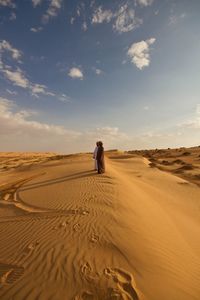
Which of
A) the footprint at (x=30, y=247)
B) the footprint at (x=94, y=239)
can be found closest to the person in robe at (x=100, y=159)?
the footprint at (x=94, y=239)

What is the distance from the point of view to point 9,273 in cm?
434

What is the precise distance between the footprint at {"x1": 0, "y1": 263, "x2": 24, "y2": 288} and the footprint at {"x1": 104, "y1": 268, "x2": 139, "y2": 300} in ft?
4.90

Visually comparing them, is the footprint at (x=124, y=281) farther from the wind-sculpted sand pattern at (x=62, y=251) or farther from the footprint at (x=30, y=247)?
the footprint at (x=30, y=247)

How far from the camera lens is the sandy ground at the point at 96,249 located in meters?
3.93

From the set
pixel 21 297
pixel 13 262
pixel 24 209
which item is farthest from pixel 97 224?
pixel 24 209

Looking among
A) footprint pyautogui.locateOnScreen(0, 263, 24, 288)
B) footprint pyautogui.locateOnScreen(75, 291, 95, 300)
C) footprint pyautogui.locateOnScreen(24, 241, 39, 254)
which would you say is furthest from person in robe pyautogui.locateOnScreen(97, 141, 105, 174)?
footprint pyautogui.locateOnScreen(75, 291, 95, 300)

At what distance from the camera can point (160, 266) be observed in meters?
4.64

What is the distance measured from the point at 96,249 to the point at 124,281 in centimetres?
100

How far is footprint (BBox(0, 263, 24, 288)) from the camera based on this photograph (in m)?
4.15

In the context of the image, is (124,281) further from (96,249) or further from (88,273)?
(96,249)

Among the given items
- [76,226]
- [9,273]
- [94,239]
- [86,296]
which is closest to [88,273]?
[86,296]

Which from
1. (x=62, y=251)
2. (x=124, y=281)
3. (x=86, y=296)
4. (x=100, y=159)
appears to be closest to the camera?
(x=86, y=296)

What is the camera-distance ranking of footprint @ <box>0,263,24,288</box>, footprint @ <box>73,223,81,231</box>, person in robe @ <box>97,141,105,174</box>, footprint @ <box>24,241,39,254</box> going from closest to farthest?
footprint @ <box>0,263,24,288</box> < footprint @ <box>24,241,39,254</box> < footprint @ <box>73,223,81,231</box> < person in robe @ <box>97,141,105,174</box>

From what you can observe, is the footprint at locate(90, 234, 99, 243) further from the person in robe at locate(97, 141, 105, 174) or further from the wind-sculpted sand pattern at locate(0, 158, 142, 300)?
the person in robe at locate(97, 141, 105, 174)
